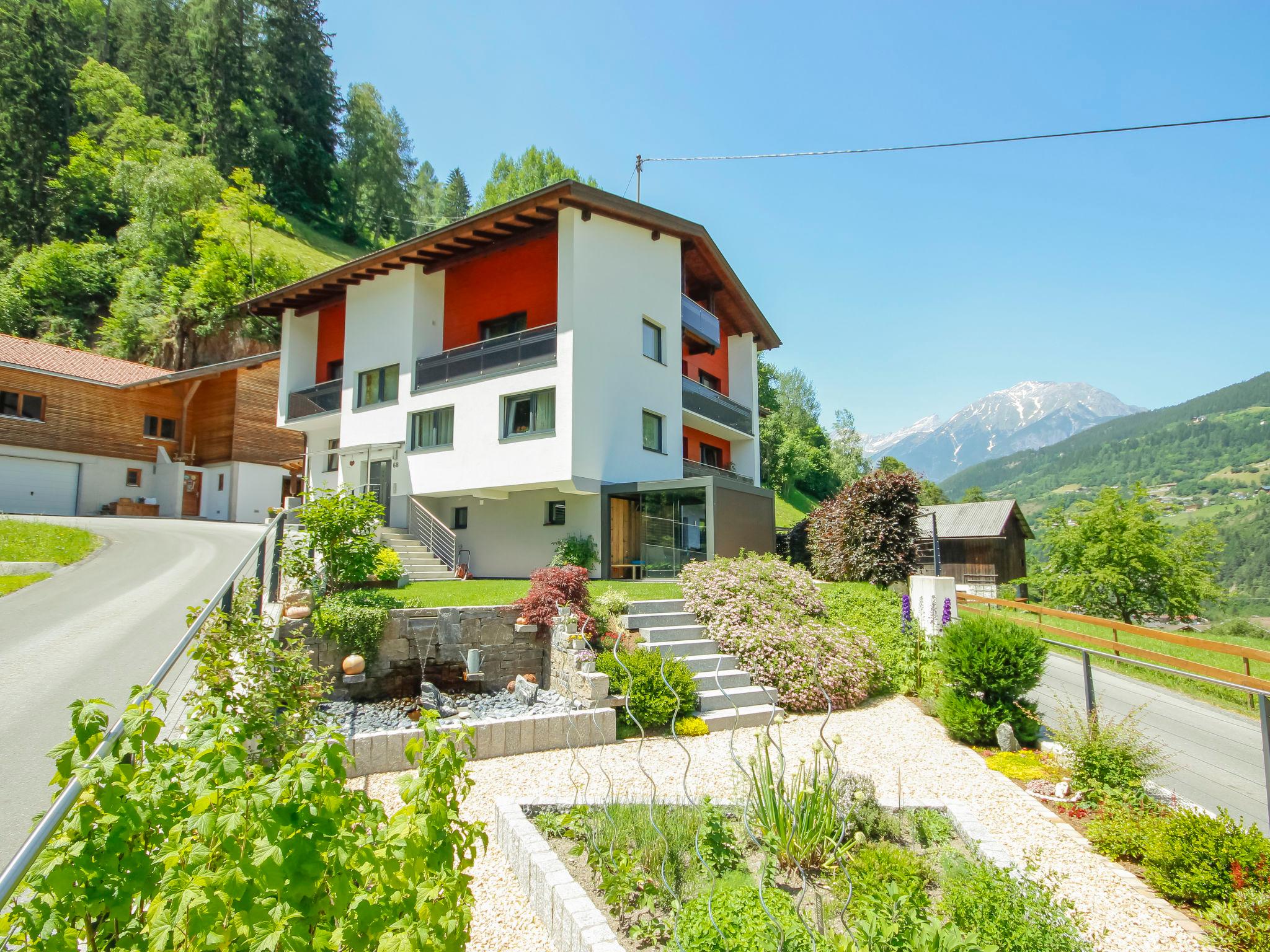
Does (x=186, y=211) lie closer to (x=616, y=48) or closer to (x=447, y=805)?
(x=616, y=48)

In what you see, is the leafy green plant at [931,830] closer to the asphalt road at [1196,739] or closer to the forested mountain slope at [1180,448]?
the asphalt road at [1196,739]

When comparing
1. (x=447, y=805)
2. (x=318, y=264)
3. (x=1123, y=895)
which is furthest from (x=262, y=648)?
(x=318, y=264)

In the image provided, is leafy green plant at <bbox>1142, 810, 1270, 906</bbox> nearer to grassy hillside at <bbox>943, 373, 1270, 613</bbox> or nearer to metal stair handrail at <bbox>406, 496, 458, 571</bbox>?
metal stair handrail at <bbox>406, 496, 458, 571</bbox>

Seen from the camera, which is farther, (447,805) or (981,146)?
(981,146)

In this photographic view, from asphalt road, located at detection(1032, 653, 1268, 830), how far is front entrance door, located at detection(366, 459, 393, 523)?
18.2 metres

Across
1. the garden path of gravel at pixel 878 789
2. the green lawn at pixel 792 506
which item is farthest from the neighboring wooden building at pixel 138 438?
Answer: the garden path of gravel at pixel 878 789

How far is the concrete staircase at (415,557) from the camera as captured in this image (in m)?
17.5

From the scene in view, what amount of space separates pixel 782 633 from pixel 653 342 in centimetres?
1157

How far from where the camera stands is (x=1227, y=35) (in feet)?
34.7

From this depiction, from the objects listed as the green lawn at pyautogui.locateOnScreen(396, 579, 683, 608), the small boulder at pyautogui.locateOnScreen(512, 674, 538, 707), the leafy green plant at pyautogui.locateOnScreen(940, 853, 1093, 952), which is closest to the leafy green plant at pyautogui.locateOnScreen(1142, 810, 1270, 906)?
the leafy green plant at pyautogui.locateOnScreen(940, 853, 1093, 952)

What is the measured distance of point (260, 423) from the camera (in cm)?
3130

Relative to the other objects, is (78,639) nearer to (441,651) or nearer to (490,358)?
(441,651)

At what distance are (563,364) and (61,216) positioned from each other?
4888cm

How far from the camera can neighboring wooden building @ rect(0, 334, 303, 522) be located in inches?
1027
